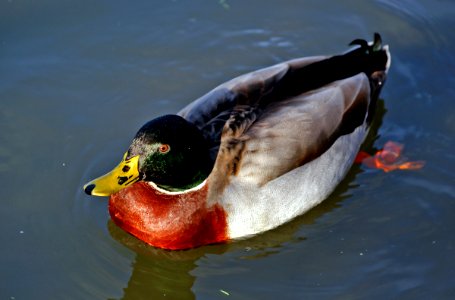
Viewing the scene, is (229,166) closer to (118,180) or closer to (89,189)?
(118,180)

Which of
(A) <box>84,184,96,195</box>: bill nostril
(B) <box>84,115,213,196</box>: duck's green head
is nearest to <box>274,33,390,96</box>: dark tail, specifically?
(B) <box>84,115,213,196</box>: duck's green head

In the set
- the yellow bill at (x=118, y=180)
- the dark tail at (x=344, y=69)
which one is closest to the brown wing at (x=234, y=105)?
the dark tail at (x=344, y=69)

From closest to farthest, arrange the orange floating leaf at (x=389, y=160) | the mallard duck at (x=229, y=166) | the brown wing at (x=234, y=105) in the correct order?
the mallard duck at (x=229, y=166)
the brown wing at (x=234, y=105)
the orange floating leaf at (x=389, y=160)

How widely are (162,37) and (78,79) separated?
42.5 inches

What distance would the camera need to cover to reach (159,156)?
19.0ft

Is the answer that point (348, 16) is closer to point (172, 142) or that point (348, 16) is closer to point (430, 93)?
point (430, 93)

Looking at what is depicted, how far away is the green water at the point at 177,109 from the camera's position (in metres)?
6.06

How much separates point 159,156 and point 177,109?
1.87 m

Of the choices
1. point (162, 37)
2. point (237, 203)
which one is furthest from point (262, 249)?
point (162, 37)

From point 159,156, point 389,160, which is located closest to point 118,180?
point 159,156

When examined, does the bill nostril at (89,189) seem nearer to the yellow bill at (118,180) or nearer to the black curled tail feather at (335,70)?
the yellow bill at (118,180)

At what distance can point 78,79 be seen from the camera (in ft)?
25.8

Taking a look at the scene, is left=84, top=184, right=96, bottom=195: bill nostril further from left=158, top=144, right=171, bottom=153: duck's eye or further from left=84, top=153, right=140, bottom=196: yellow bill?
left=158, top=144, right=171, bottom=153: duck's eye

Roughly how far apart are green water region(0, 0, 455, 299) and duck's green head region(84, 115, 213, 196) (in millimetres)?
742
